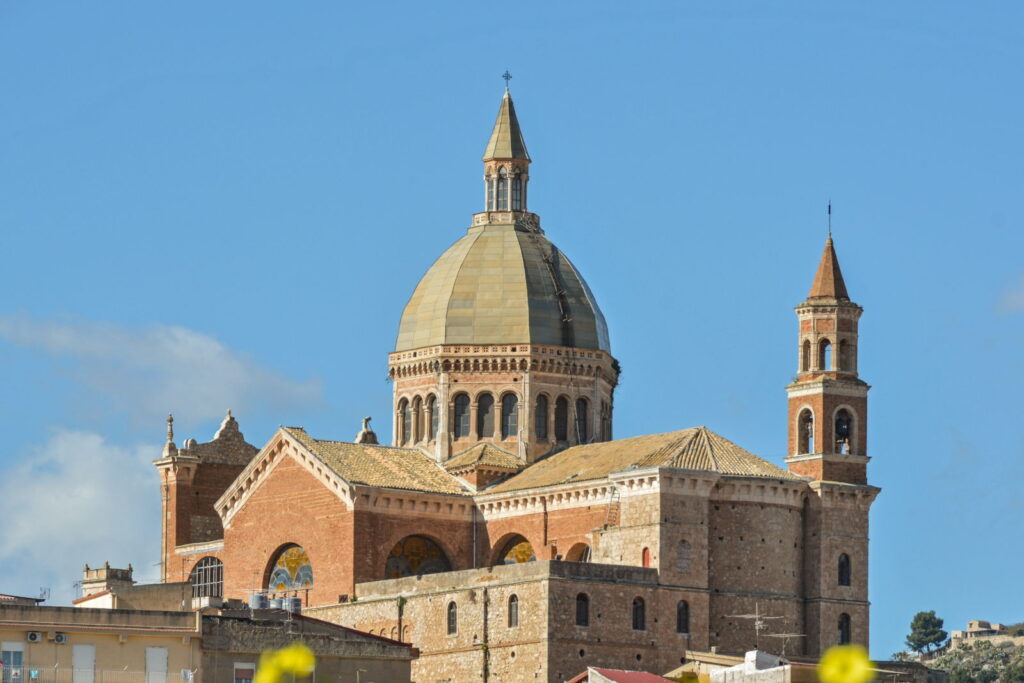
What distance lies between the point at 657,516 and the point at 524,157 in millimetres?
20232

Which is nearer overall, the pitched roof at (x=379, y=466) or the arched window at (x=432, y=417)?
the pitched roof at (x=379, y=466)

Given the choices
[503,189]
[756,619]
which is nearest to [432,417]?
[503,189]

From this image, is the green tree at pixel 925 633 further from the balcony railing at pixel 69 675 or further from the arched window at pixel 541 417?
the balcony railing at pixel 69 675

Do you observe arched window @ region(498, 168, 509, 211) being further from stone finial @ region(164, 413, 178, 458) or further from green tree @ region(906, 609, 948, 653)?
green tree @ region(906, 609, 948, 653)

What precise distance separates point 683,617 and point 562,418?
13231mm

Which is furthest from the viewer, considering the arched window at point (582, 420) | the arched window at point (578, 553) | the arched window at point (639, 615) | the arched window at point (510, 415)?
the arched window at point (582, 420)

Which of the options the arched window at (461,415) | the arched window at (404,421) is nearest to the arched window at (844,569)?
the arched window at (461,415)

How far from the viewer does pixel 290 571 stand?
6588cm

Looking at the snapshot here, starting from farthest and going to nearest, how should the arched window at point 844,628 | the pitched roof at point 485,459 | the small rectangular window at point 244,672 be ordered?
the pitched roof at point 485,459 < the arched window at point 844,628 < the small rectangular window at point 244,672

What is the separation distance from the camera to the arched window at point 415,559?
64375 millimetres

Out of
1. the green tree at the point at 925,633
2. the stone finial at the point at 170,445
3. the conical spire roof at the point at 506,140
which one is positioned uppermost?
the conical spire roof at the point at 506,140

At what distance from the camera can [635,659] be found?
56.5 m

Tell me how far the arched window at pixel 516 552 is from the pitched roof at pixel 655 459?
5.58 ft

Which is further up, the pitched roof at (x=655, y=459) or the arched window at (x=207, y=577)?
the pitched roof at (x=655, y=459)
